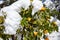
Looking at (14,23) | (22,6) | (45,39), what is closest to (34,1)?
(22,6)

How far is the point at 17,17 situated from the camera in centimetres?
121

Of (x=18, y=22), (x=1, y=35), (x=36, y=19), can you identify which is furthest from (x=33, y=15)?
(x=1, y=35)

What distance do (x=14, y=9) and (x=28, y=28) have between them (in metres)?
0.16

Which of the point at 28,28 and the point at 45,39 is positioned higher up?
the point at 28,28

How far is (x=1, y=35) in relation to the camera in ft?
4.26

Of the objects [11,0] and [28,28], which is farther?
[11,0]

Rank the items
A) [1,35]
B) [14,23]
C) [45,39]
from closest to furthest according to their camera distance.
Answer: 1. [14,23]
2. [1,35]
3. [45,39]

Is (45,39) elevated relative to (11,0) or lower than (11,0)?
lower

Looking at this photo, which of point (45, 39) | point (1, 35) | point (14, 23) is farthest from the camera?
point (45, 39)

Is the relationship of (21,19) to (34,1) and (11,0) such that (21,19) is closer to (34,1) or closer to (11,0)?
(34,1)

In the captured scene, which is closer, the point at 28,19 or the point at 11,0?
the point at 28,19

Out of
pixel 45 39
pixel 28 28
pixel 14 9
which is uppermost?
pixel 14 9

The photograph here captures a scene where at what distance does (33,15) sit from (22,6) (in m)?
0.10

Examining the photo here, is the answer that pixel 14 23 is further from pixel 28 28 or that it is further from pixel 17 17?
pixel 28 28
